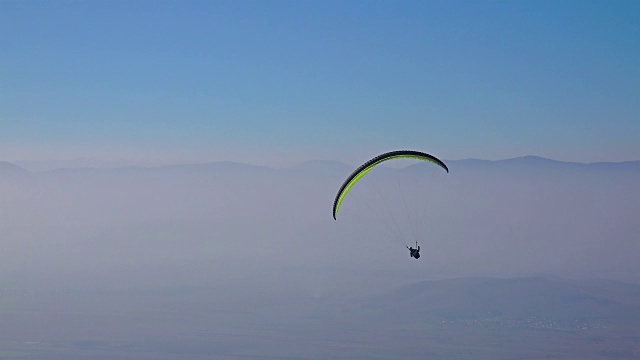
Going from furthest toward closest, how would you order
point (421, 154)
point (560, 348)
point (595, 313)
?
1. point (595, 313)
2. point (560, 348)
3. point (421, 154)

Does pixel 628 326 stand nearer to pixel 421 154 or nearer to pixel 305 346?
pixel 305 346

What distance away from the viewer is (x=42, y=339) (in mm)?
184125

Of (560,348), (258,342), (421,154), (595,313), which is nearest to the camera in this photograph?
(421,154)

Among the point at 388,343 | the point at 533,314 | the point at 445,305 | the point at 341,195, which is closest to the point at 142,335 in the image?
the point at 388,343

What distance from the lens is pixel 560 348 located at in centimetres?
16725

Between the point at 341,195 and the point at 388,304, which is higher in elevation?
the point at 388,304

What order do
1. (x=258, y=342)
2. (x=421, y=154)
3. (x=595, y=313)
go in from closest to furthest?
(x=421, y=154), (x=258, y=342), (x=595, y=313)

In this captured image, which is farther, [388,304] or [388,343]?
[388,304]

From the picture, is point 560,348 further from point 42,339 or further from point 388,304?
point 42,339

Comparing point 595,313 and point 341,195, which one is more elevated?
point 595,313

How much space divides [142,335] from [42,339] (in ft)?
59.2

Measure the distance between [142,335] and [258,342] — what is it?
75.5 ft

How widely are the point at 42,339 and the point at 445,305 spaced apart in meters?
76.9

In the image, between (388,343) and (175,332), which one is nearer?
(388,343)
